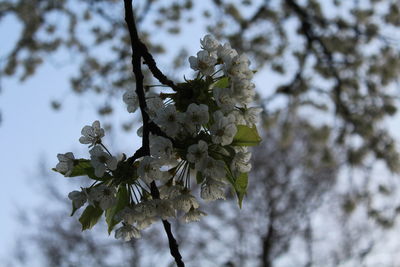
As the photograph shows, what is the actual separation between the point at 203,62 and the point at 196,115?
1.08 feet

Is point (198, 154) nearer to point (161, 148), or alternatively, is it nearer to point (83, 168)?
point (161, 148)

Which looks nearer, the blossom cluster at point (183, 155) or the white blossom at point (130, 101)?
the blossom cluster at point (183, 155)

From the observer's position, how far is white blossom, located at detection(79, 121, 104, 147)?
5.89 feet

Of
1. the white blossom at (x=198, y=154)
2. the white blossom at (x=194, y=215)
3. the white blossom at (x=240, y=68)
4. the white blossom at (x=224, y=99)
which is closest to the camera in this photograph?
the white blossom at (x=198, y=154)

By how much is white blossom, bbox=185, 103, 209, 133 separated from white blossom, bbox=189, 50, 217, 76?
27 centimetres

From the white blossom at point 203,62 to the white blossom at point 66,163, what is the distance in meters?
0.59

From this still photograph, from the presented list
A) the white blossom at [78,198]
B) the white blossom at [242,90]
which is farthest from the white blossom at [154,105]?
the white blossom at [78,198]

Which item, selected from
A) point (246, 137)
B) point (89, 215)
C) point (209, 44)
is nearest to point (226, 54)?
point (209, 44)

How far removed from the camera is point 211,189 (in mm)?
1699

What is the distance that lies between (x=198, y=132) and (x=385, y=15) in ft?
20.3

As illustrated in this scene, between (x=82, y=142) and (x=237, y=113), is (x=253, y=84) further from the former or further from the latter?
(x=82, y=142)

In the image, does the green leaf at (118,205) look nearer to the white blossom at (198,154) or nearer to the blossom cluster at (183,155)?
the blossom cluster at (183,155)

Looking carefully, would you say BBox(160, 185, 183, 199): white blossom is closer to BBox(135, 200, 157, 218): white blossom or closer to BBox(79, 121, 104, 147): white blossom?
BBox(135, 200, 157, 218): white blossom

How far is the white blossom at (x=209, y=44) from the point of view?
192cm
